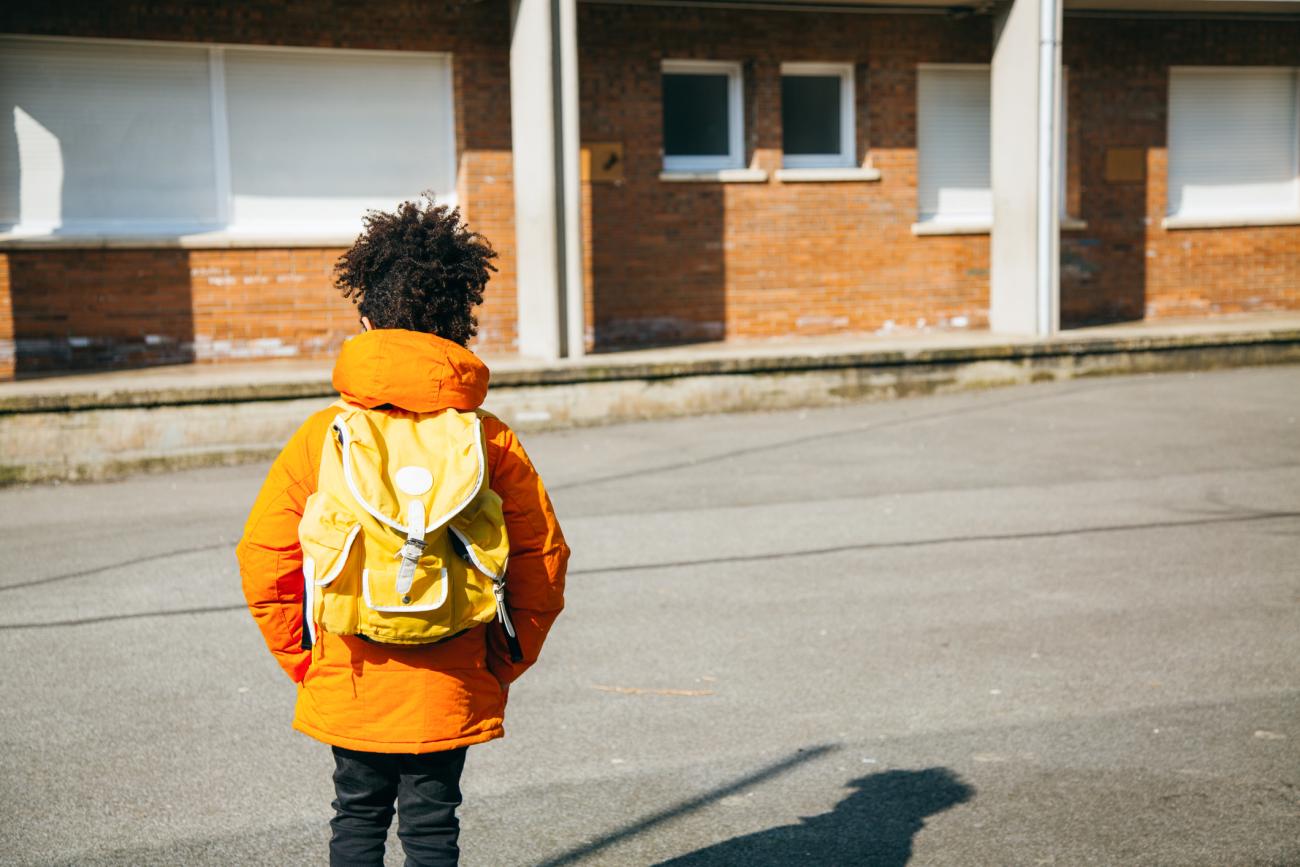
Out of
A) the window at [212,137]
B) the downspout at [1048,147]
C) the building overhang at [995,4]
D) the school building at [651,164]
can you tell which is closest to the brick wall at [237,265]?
the school building at [651,164]

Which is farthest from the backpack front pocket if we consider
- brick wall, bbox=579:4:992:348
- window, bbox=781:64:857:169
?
window, bbox=781:64:857:169

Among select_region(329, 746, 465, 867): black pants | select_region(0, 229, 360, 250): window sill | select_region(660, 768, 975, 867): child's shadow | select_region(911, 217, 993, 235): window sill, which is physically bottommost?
select_region(660, 768, 975, 867): child's shadow

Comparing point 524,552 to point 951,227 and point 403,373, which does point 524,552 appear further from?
point 951,227

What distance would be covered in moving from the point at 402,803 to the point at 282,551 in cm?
60

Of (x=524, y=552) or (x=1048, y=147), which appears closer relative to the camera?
(x=524, y=552)

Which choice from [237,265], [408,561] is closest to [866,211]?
[237,265]

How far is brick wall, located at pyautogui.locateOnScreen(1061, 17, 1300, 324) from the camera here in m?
18.1

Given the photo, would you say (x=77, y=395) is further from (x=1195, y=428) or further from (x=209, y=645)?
(x=1195, y=428)

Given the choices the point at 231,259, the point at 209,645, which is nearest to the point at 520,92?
the point at 231,259

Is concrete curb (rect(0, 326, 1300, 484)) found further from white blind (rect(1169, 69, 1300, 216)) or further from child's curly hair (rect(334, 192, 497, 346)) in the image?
child's curly hair (rect(334, 192, 497, 346))

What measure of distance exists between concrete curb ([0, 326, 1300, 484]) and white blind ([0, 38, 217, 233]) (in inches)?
126

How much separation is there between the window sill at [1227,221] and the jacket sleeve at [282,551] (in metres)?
17.3

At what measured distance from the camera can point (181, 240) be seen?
14336 millimetres

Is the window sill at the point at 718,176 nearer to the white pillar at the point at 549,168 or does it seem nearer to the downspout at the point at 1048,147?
the white pillar at the point at 549,168
